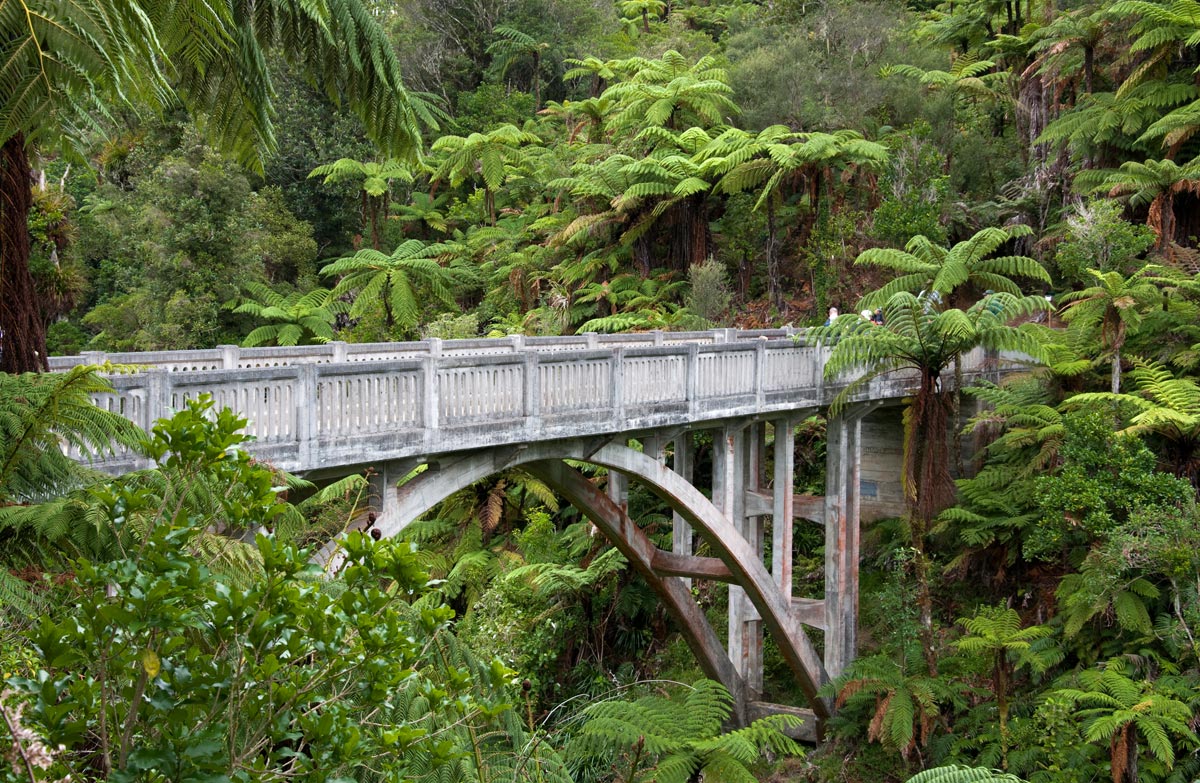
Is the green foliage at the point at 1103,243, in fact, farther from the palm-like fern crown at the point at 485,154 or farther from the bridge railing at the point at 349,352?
the palm-like fern crown at the point at 485,154

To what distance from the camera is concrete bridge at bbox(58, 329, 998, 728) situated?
7383 millimetres

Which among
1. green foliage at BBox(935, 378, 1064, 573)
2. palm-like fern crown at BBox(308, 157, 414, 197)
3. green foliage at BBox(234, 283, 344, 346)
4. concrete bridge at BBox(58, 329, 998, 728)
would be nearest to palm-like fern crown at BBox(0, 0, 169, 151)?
concrete bridge at BBox(58, 329, 998, 728)

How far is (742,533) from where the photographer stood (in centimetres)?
1422

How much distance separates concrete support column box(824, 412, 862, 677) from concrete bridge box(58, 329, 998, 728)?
3cm

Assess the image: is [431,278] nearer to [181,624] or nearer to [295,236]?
[295,236]

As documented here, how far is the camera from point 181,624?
10.1ft

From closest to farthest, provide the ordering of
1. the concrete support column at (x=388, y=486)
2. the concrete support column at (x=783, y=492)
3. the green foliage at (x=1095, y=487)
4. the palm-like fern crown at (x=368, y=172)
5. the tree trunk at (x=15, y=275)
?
the tree trunk at (x=15, y=275) → the concrete support column at (x=388, y=486) → the green foliage at (x=1095, y=487) → the concrete support column at (x=783, y=492) → the palm-like fern crown at (x=368, y=172)

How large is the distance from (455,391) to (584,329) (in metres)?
13.6

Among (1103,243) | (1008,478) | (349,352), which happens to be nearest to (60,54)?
(349,352)

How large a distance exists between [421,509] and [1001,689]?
25.0 feet

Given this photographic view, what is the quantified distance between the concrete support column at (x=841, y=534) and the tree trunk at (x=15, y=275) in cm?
Result: 1062

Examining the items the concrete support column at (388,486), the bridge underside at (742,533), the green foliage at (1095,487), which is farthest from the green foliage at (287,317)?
the concrete support column at (388,486)

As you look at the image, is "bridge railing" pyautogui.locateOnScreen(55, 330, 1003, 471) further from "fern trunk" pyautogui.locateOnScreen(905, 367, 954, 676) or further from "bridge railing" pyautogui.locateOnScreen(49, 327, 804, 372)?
"fern trunk" pyautogui.locateOnScreen(905, 367, 954, 676)

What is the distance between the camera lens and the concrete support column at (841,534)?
579 inches
